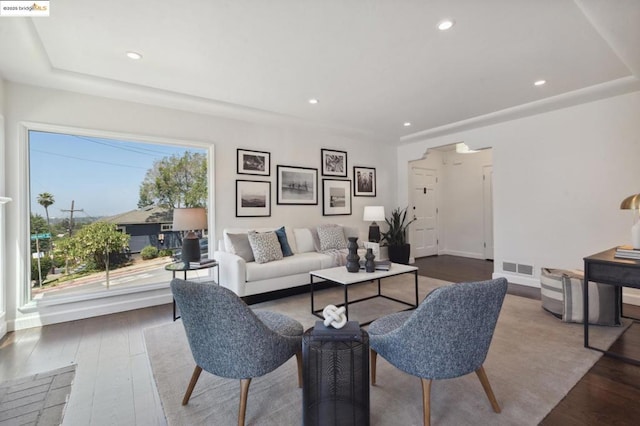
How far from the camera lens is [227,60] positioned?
270 cm

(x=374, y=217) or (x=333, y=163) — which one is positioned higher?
(x=333, y=163)

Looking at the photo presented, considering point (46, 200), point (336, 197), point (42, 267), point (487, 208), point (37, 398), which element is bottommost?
point (37, 398)

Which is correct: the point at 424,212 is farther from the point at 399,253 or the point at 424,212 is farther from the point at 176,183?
the point at 176,183

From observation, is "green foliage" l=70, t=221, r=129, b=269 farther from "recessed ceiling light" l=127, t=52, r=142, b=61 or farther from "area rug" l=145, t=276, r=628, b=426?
"recessed ceiling light" l=127, t=52, r=142, b=61

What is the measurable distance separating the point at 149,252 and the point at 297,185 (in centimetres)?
238

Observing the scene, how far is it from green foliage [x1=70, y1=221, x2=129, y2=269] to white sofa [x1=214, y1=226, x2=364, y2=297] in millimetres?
1158

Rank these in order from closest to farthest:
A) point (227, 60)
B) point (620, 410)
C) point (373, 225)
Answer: point (620, 410) < point (227, 60) < point (373, 225)

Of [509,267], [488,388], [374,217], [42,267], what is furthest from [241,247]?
[509,267]

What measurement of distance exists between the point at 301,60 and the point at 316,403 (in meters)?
2.68

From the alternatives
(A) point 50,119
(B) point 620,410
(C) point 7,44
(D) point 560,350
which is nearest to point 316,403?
(B) point 620,410

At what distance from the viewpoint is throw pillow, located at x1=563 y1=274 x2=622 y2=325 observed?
110 inches

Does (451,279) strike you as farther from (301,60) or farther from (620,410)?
(301,60)

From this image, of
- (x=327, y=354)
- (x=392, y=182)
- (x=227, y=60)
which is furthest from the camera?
(x=392, y=182)

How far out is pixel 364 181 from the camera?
593 centimetres
